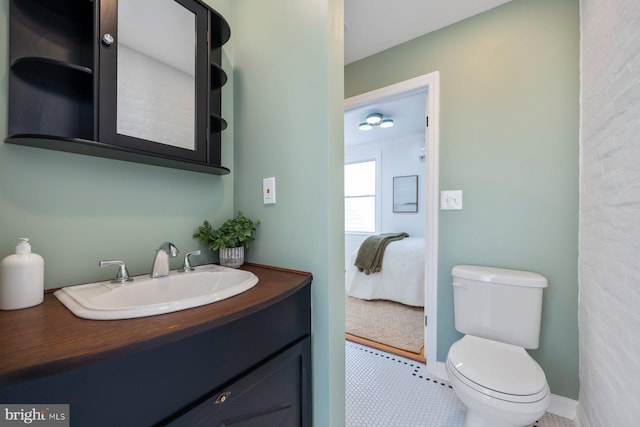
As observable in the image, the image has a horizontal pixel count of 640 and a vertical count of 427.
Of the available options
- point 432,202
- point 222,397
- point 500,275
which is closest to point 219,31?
point 222,397

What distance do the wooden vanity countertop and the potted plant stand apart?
17.1 inches

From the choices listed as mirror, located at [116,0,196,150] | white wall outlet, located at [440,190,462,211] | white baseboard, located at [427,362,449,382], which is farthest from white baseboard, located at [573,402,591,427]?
mirror, located at [116,0,196,150]

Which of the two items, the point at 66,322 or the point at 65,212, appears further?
the point at 65,212

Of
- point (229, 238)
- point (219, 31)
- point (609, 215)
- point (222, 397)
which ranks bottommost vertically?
point (222, 397)

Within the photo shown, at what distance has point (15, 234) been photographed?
2.43 ft

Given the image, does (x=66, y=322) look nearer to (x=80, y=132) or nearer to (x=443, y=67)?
(x=80, y=132)

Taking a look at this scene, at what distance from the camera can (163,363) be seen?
53 cm

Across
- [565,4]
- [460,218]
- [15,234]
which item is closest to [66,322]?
[15,234]

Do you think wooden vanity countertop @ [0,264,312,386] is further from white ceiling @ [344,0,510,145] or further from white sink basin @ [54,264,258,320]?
white ceiling @ [344,0,510,145]

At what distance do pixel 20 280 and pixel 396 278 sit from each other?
9.22ft

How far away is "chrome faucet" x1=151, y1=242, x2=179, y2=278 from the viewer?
0.92m

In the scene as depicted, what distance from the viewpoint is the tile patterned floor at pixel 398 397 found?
53.4 inches

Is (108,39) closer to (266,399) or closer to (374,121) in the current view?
(266,399)

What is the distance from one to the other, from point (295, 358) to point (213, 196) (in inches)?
32.2
